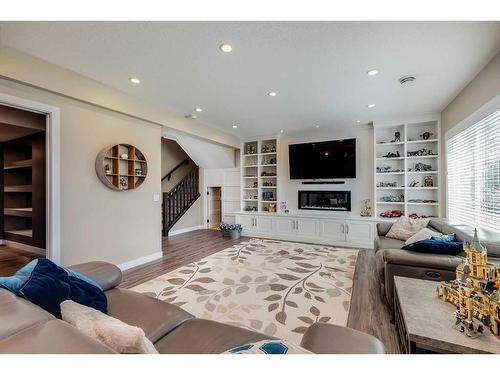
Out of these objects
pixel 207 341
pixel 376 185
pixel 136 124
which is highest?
pixel 136 124

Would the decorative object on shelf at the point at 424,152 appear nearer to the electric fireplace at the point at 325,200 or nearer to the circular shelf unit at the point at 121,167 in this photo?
the electric fireplace at the point at 325,200

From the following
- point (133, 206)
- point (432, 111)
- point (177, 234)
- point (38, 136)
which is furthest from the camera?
point (177, 234)

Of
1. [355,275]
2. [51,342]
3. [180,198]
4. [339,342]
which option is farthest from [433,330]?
[180,198]

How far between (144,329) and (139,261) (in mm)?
2786

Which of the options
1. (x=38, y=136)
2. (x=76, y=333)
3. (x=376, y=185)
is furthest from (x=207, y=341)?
(x=38, y=136)

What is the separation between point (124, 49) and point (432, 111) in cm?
489

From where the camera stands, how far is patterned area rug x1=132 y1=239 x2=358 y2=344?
2213mm

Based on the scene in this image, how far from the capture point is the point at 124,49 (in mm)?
2252

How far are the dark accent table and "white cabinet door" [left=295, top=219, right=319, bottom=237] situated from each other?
354 centimetres

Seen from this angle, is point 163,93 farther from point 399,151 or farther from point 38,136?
point 399,151

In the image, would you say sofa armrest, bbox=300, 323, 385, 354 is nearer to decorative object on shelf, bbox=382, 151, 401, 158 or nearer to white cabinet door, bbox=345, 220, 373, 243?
white cabinet door, bbox=345, 220, 373, 243

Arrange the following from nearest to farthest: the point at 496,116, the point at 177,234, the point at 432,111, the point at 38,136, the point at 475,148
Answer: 1. the point at 496,116
2. the point at 475,148
3. the point at 432,111
4. the point at 38,136
5. the point at 177,234

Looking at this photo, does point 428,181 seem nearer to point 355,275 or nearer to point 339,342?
point 355,275

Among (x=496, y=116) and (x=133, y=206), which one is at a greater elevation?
(x=496, y=116)
